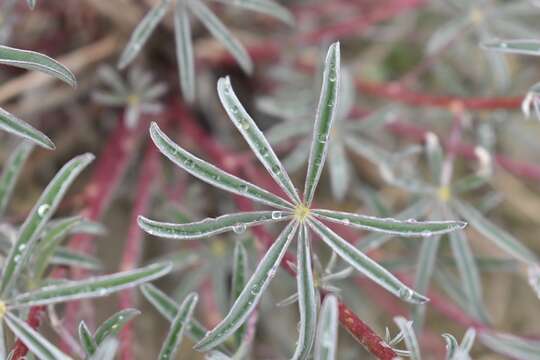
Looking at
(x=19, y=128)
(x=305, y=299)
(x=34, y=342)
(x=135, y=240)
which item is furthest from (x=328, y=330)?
(x=135, y=240)

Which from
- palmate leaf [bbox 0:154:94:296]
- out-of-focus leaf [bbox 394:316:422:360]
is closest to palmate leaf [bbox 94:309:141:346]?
palmate leaf [bbox 0:154:94:296]

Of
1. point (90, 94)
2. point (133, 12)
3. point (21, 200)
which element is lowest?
point (21, 200)

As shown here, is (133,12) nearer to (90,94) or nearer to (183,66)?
(90,94)

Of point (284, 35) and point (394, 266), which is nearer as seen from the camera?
point (394, 266)

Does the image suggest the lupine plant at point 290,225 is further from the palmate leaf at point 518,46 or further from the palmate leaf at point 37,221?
the palmate leaf at point 518,46

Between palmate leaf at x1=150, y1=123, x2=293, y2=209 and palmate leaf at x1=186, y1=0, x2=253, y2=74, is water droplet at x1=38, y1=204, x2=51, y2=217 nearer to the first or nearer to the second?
palmate leaf at x1=150, y1=123, x2=293, y2=209

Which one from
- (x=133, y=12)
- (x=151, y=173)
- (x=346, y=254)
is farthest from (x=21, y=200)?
(x=346, y=254)

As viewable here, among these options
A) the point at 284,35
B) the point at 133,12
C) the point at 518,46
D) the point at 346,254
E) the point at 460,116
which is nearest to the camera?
the point at 346,254

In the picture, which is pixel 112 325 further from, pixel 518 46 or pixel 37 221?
pixel 518 46
